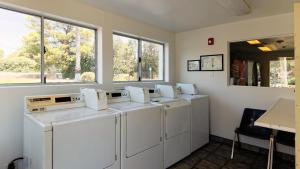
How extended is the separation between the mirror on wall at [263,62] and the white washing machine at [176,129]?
1285 millimetres

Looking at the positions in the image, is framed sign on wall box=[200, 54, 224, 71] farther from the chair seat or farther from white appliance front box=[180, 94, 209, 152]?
the chair seat

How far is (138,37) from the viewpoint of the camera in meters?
3.46

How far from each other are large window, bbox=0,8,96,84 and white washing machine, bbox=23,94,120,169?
47 centimetres

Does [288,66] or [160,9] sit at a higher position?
[160,9]

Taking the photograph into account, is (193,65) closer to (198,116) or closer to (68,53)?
(198,116)

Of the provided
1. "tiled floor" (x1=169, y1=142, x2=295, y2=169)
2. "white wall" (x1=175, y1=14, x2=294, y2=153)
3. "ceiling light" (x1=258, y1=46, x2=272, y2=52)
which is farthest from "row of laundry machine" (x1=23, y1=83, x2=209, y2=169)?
"ceiling light" (x1=258, y1=46, x2=272, y2=52)

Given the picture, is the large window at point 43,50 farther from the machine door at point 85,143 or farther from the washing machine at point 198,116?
the washing machine at point 198,116

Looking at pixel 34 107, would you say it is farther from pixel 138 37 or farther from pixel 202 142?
pixel 202 142

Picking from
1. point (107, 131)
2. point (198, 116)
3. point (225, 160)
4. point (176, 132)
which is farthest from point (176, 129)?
point (107, 131)

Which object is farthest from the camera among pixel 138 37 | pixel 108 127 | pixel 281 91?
pixel 138 37

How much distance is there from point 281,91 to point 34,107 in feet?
11.4

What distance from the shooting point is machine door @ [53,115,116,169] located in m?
1.53

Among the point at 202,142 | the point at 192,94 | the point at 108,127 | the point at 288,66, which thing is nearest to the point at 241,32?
the point at 288,66

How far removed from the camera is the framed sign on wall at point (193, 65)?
150 inches
